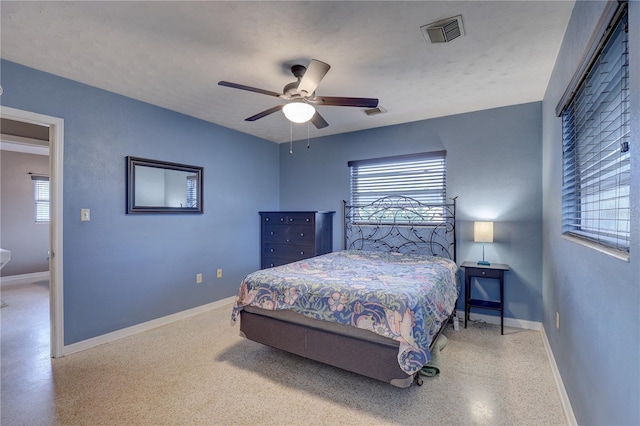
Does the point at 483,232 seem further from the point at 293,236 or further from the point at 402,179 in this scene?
the point at 293,236

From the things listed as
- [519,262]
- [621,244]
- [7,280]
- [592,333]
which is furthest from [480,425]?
[7,280]

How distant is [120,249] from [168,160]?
1219 millimetres

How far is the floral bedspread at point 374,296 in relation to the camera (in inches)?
79.1

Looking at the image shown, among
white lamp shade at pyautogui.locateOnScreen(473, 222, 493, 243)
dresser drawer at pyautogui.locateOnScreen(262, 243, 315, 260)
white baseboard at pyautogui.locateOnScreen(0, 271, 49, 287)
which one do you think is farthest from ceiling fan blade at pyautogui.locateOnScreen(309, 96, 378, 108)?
white baseboard at pyautogui.locateOnScreen(0, 271, 49, 287)

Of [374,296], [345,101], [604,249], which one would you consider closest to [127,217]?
[345,101]

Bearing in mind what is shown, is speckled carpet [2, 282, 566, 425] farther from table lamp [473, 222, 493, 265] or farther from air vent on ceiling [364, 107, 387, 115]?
air vent on ceiling [364, 107, 387, 115]

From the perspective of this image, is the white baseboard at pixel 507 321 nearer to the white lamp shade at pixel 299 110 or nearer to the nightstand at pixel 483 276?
the nightstand at pixel 483 276

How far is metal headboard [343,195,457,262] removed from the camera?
13.0 ft

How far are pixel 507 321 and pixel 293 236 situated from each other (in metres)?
3.09

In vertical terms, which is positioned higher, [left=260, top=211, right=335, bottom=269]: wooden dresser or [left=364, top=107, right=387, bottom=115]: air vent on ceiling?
[left=364, top=107, right=387, bottom=115]: air vent on ceiling

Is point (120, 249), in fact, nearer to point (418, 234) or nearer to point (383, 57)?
point (383, 57)

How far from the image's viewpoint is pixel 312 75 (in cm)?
222

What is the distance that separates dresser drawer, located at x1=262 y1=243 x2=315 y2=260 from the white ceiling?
2.20 m

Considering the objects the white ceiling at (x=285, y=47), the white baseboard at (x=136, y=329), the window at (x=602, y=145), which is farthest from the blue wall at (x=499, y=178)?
the white baseboard at (x=136, y=329)
